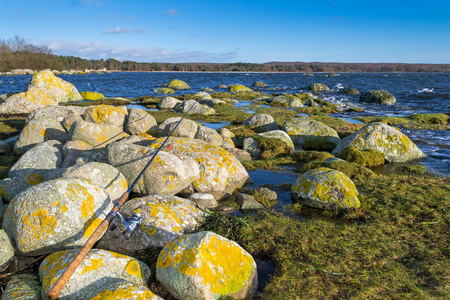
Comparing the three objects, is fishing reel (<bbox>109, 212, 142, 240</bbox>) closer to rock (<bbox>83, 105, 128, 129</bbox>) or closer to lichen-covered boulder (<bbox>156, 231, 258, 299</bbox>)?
lichen-covered boulder (<bbox>156, 231, 258, 299</bbox>)

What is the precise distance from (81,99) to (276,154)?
26328mm

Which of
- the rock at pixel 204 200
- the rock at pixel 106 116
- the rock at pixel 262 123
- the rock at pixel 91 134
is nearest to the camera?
the rock at pixel 204 200

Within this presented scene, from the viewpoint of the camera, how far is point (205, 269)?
4156 millimetres

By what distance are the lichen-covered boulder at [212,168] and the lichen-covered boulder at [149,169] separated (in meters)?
0.97

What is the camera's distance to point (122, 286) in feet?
12.4

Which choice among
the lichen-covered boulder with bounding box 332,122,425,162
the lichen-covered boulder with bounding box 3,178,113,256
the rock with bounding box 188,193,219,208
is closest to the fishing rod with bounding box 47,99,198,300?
the lichen-covered boulder with bounding box 3,178,113,256

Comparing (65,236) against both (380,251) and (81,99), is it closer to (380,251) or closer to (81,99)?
(380,251)

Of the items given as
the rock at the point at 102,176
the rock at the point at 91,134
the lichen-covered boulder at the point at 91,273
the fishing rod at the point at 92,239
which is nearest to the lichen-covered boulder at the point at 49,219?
the lichen-covered boulder at the point at 91,273

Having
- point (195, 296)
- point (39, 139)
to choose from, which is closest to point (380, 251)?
point (195, 296)

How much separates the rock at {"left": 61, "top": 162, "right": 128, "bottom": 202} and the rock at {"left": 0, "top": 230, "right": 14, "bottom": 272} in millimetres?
1762

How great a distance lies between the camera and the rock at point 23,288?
157 inches

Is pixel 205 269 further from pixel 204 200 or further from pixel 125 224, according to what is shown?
pixel 204 200

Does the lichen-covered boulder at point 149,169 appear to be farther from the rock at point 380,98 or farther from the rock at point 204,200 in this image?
the rock at point 380,98

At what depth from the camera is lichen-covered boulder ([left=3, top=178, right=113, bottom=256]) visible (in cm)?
499
